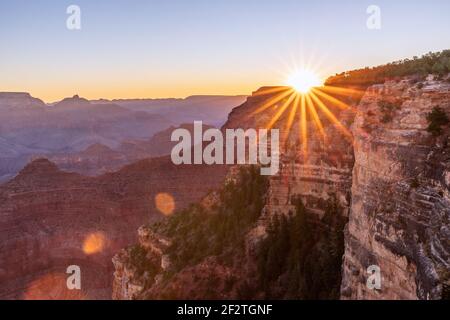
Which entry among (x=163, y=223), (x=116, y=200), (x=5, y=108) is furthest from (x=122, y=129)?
(x=163, y=223)

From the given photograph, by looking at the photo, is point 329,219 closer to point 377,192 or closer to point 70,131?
point 377,192

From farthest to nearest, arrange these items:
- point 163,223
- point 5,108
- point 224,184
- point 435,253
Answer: point 5,108, point 163,223, point 224,184, point 435,253

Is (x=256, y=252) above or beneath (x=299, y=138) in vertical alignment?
beneath

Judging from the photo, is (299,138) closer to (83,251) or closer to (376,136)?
(376,136)

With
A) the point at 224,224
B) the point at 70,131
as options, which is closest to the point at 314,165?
the point at 224,224

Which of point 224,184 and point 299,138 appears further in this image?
point 224,184

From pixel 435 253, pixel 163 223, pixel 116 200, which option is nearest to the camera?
pixel 435 253
